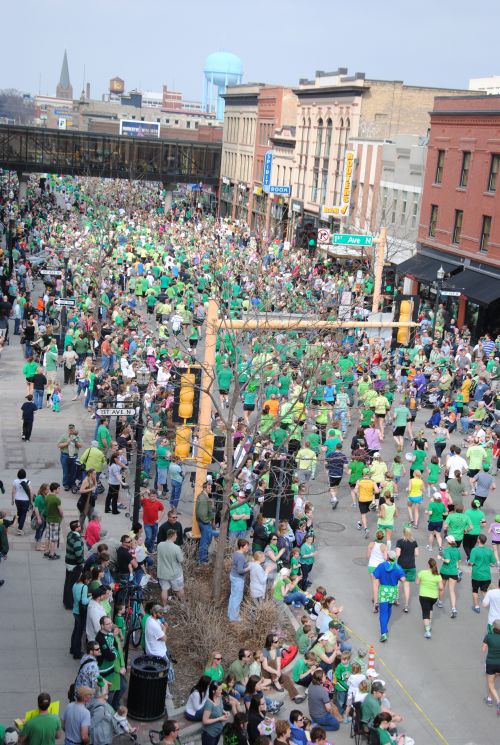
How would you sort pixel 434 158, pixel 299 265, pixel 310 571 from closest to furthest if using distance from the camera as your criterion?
pixel 310 571
pixel 434 158
pixel 299 265

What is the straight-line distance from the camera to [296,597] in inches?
578

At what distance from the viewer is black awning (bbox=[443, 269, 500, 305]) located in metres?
35.1

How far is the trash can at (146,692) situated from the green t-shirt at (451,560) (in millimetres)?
5391

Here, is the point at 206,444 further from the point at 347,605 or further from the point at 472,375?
the point at 472,375

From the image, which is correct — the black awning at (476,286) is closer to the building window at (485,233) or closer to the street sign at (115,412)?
the building window at (485,233)

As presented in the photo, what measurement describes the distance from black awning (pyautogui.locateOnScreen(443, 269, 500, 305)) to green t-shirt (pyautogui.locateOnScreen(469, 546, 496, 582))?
2088cm

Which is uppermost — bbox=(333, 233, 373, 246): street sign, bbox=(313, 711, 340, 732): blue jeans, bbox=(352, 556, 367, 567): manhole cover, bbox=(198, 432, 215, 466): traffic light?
bbox=(333, 233, 373, 246): street sign

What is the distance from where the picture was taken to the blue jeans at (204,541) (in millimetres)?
16000

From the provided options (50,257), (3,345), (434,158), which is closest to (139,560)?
(3,345)

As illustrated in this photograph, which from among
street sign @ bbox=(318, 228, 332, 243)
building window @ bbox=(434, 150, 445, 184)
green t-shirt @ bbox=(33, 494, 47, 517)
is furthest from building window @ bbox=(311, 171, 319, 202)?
green t-shirt @ bbox=(33, 494, 47, 517)

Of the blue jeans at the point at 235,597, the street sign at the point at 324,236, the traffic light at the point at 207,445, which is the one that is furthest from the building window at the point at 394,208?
the blue jeans at the point at 235,597

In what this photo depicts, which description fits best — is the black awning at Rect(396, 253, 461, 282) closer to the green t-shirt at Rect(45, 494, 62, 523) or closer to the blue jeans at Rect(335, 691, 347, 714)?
the green t-shirt at Rect(45, 494, 62, 523)

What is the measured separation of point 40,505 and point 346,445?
9.67 metres

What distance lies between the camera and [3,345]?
108ft
